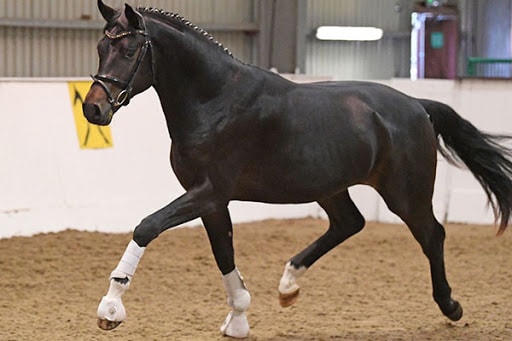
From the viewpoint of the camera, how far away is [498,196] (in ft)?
20.7

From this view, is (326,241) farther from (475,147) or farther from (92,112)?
(92,112)

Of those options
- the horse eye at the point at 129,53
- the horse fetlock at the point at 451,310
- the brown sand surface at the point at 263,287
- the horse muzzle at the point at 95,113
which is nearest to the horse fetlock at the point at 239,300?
the brown sand surface at the point at 263,287

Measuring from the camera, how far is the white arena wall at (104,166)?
8562 millimetres

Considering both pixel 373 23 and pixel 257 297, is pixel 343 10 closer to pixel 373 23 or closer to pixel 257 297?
pixel 373 23

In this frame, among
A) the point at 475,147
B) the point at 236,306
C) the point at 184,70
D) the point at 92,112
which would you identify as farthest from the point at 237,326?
the point at 475,147

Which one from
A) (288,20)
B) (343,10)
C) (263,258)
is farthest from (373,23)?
(263,258)

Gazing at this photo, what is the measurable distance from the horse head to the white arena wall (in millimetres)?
3887

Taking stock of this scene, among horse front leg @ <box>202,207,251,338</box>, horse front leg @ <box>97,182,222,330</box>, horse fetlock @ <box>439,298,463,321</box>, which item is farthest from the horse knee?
horse fetlock @ <box>439,298,463,321</box>

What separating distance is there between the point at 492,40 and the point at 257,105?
11.7 metres

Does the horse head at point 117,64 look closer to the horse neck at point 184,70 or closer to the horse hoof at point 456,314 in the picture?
the horse neck at point 184,70

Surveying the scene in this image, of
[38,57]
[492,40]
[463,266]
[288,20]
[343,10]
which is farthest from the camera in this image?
[492,40]

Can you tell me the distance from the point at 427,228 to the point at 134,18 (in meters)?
2.23

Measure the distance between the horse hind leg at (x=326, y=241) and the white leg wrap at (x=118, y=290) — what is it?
1.36 metres

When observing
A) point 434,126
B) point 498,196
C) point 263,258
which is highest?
point 434,126
